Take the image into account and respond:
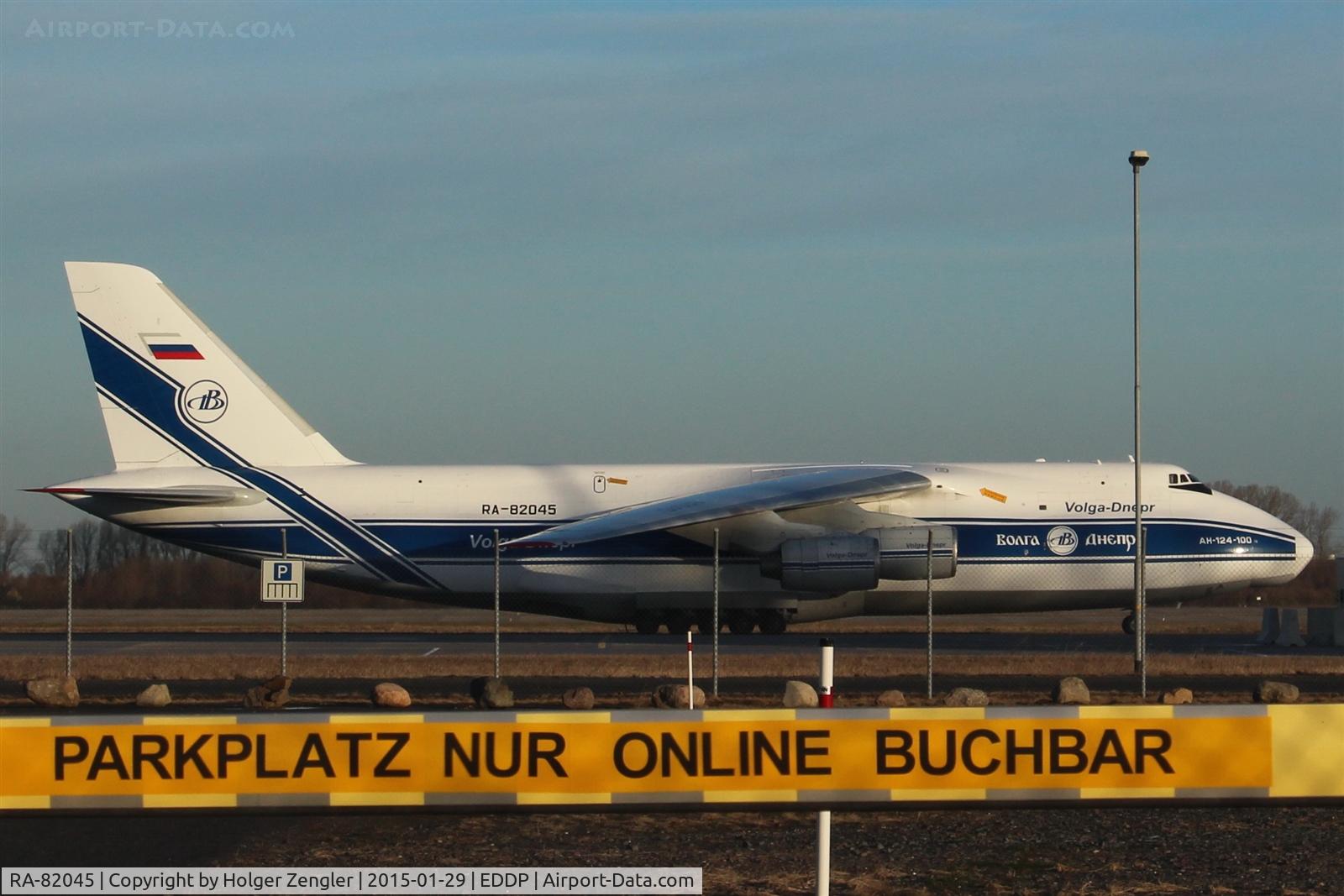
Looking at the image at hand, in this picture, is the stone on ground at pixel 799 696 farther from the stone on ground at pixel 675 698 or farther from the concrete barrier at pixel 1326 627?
the concrete barrier at pixel 1326 627

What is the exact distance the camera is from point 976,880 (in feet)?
29.6

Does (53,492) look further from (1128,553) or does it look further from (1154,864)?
(1154,864)

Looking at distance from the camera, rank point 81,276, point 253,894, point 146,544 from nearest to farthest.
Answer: point 253,894 < point 81,276 < point 146,544

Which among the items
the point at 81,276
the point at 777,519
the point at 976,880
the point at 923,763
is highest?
the point at 81,276

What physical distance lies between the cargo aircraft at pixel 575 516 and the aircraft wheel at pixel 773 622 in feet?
0.38

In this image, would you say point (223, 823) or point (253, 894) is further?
point (223, 823)

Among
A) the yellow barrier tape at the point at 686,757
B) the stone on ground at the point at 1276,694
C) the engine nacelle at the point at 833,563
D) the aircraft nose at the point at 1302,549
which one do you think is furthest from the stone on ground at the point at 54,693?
the aircraft nose at the point at 1302,549

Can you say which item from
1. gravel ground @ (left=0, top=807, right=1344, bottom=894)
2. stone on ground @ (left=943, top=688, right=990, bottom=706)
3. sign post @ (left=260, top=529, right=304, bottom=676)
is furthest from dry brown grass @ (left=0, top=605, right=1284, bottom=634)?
gravel ground @ (left=0, top=807, right=1344, bottom=894)

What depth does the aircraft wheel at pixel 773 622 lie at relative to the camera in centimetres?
3045

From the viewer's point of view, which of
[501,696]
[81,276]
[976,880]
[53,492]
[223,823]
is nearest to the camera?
[976,880]

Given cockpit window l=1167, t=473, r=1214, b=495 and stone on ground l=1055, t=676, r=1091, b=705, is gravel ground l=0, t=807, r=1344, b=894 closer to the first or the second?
stone on ground l=1055, t=676, r=1091, b=705

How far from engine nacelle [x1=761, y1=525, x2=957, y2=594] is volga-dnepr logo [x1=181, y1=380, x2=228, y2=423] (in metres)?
10.7

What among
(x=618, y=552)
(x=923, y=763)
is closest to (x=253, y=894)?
(x=923, y=763)

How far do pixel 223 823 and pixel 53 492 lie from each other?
1971cm
